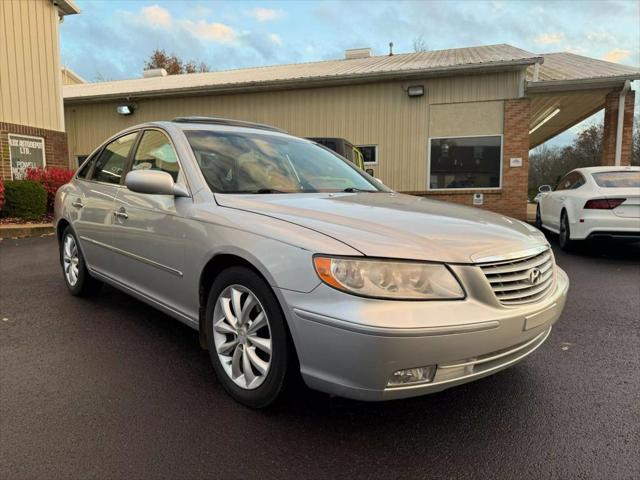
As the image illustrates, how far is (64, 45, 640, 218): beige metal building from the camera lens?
40.5 ft

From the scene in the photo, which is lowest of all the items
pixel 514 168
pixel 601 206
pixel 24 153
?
pixel 601 206

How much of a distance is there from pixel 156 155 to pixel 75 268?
1906 mm

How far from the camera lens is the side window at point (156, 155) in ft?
10.7

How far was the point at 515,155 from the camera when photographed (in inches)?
492

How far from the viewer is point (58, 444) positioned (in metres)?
2.27

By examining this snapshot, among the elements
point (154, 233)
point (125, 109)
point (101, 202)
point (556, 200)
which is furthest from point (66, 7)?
point (556, 200)

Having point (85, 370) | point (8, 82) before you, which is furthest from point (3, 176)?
point (85, 370)

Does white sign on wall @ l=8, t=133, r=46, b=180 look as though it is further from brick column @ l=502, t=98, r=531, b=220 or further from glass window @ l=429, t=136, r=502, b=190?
brick column @ l=502, t=98, r=531, b=220

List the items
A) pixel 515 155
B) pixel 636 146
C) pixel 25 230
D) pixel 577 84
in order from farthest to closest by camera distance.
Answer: pixel 636 146 < pixel 515 155 < pixel 577 84 < pixel 25 230

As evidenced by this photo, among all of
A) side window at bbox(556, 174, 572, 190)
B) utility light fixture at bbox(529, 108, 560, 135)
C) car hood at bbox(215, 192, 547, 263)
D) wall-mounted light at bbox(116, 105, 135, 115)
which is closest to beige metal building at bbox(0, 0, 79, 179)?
wall-mounted light at bbox(116, 105, 135, 115)

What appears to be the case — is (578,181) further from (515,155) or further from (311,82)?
(311,82)

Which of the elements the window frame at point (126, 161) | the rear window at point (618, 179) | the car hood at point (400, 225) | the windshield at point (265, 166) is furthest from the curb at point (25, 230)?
the rear window at point (618, 179)

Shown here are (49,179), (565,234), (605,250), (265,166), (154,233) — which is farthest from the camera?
(49,179)

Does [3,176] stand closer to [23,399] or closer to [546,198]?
[23,399]
